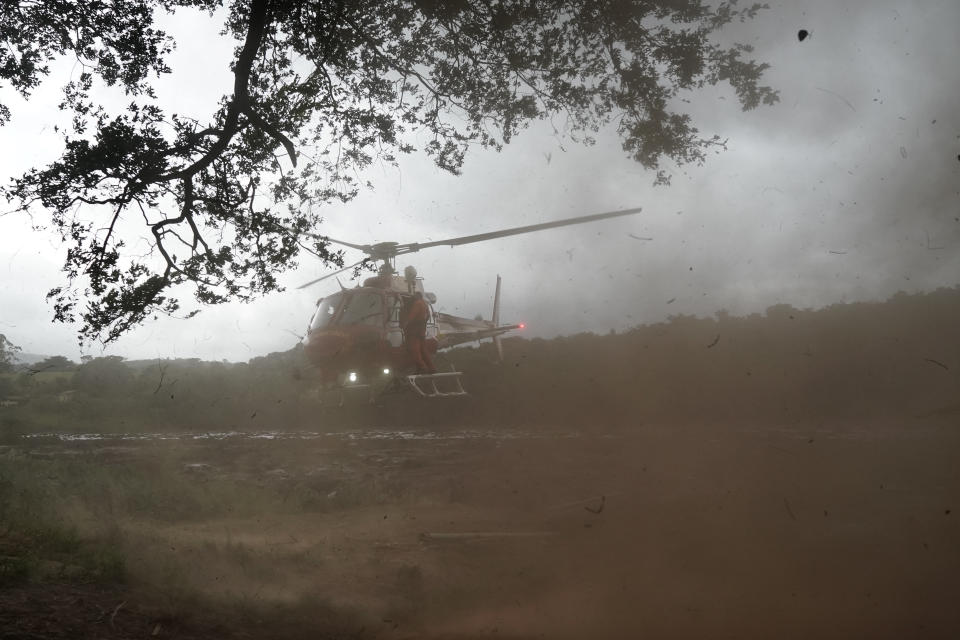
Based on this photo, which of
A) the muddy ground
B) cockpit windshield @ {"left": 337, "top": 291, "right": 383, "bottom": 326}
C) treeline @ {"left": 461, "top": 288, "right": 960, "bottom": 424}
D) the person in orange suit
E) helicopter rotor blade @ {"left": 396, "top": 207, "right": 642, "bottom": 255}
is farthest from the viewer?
treeline @ {"left": 461, "top": 288, "right": 960, "bottom": 424}

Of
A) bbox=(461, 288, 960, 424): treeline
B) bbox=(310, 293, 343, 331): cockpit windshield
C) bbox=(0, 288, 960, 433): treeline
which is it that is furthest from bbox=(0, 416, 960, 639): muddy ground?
bbox=(0, 288, 960, 433): treeline

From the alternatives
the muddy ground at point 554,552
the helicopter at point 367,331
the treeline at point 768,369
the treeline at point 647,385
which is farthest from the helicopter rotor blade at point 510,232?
the treeline at point 768,369

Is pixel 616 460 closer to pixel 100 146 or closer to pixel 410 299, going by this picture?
pixel 410 299

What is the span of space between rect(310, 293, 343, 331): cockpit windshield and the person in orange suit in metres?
1.84

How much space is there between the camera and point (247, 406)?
25.6 meters

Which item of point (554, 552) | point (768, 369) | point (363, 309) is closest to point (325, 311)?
point (363, 309)

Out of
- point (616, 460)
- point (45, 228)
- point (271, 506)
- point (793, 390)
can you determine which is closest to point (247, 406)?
point (271, 506)

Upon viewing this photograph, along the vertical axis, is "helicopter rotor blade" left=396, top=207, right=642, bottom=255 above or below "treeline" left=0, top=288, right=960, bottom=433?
above

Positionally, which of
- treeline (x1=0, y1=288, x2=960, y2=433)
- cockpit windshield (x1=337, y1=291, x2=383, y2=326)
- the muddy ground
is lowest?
the muddy ground

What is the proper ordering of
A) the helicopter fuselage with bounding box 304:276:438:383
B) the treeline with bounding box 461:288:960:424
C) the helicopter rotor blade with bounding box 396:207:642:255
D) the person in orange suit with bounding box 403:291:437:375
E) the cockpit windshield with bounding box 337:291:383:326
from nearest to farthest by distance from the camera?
the helicopter rotor blade with bounding box 396:207:642:255 → the person in orange suit with bounding box 403:291:437:375 → the helicopter fuselage with bounding box 304:276:438:383 → the cockpit windshield with bounding box 337:291:383:326 → the treeline with bounding box 461:288:960:424

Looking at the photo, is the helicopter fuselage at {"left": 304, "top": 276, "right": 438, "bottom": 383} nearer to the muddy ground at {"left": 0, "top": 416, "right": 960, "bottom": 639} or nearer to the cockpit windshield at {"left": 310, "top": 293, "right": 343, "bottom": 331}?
the cockpit windshield at {"left": 310, "top": 293, "right": 343, "bottom": 331}

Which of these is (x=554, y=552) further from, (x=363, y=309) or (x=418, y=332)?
(x=363, y=309)

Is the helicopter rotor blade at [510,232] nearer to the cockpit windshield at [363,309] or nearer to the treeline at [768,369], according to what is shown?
the cockpit windshield at [363,309]

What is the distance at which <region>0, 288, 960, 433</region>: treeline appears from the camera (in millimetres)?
19844
